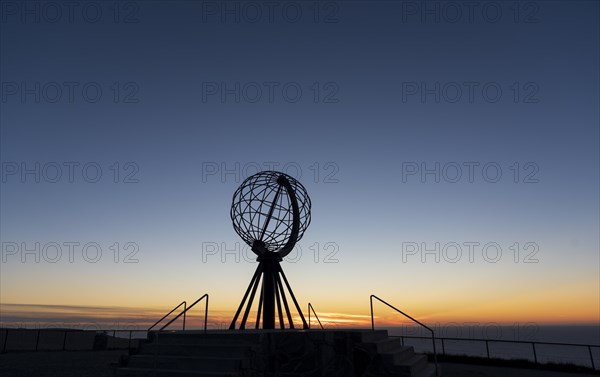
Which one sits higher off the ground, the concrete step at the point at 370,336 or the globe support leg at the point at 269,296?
the globe support leg at the point at 269,296

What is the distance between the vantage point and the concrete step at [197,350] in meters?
9.42

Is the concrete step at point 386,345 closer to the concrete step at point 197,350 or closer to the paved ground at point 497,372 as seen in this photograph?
the paved ground at point 497,372

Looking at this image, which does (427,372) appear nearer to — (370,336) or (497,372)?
(370,336)

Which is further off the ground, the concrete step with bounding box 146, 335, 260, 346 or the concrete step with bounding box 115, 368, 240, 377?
the concrete step with bounding box 146, 335, 260, 346

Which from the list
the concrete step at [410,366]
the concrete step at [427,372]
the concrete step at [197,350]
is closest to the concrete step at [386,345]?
the concrete step at [410,366]

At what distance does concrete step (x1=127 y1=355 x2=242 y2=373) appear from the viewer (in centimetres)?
903

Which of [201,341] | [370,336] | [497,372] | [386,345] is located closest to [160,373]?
[201,341]

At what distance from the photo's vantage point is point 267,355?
31.6ft

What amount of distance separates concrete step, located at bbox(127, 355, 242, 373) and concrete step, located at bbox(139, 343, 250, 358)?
217 mm

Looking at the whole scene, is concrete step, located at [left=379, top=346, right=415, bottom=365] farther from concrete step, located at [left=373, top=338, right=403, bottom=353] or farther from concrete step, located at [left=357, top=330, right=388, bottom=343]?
concrete step, located at [left=357, top=330, right=388, bottom=343]

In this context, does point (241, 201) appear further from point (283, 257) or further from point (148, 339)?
point (148, 339)

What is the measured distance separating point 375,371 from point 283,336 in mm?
2517

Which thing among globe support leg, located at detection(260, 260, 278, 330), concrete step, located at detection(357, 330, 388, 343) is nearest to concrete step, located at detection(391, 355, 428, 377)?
concrete step, located at detection(357, 330, 388, 343)

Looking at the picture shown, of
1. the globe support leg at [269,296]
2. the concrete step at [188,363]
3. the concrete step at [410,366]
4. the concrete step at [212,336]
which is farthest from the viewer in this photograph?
the globe support leg at [269,296]
